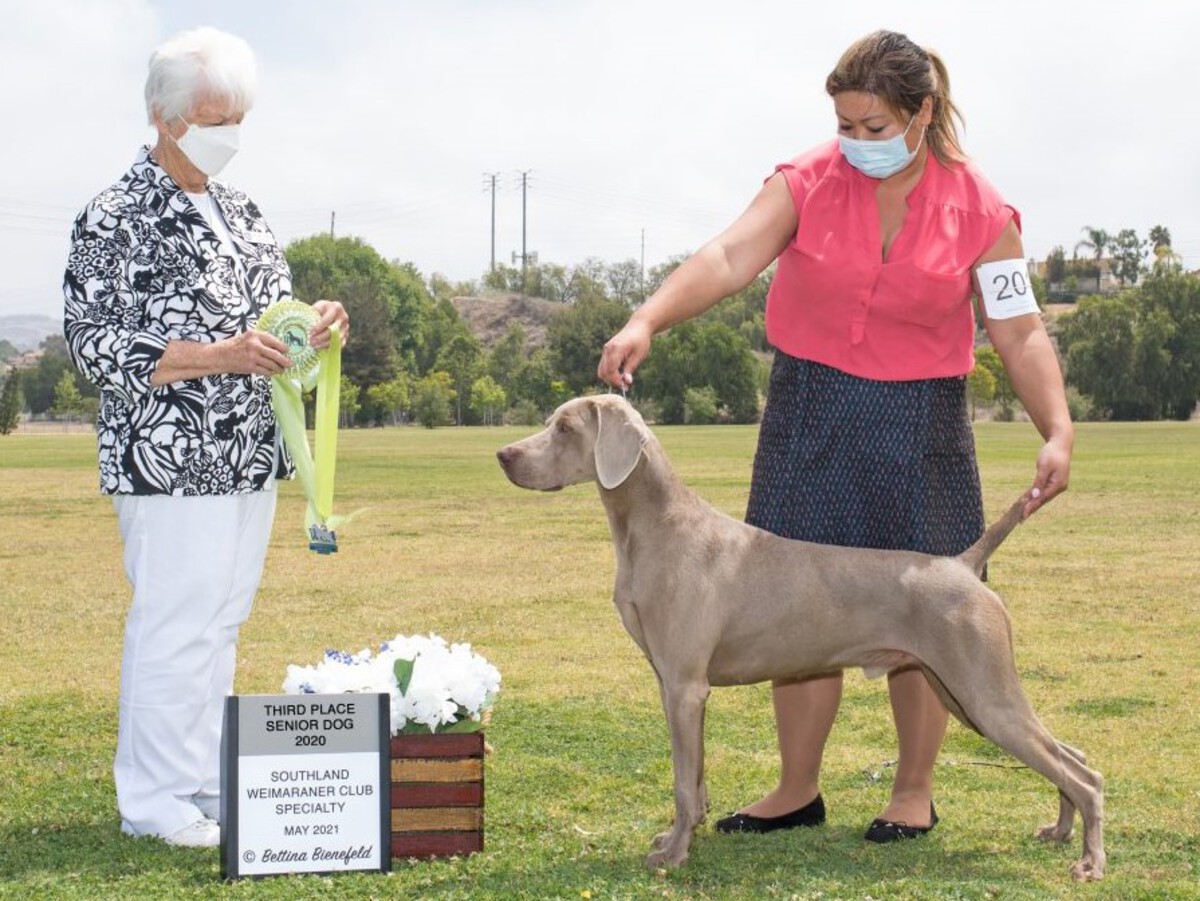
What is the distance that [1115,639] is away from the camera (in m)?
9.31

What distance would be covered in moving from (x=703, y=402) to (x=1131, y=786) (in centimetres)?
7479

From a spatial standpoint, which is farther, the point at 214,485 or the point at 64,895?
the point at 214,485

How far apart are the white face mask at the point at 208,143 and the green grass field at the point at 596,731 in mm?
2246

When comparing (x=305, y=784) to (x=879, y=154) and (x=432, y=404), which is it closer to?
(x=879, y=154)

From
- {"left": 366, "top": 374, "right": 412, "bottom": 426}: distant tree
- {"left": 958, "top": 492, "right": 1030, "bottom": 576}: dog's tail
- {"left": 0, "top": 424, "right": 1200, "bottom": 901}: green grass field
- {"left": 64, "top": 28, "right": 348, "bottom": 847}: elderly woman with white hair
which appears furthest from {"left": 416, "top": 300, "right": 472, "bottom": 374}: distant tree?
{"left": 958, "top": 492, "right": 1030, "bottom": 576}: dog's tail

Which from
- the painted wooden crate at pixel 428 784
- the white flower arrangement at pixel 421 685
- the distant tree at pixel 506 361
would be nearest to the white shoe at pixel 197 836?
the white flower arrangement at pixel 421 685

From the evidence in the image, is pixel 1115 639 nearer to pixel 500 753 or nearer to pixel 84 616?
pixel 500 753

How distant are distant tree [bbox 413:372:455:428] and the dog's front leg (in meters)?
82.9

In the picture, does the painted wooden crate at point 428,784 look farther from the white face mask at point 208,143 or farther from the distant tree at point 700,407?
the distant tree at point 700,407

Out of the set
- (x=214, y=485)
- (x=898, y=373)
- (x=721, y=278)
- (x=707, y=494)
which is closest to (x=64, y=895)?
(x=214, y=485)

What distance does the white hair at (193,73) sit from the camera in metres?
4.45

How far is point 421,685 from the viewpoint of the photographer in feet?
15.0

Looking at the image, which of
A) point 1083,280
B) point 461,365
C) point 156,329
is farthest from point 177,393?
point 1083,280

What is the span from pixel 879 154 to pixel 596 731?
10.5 feet
